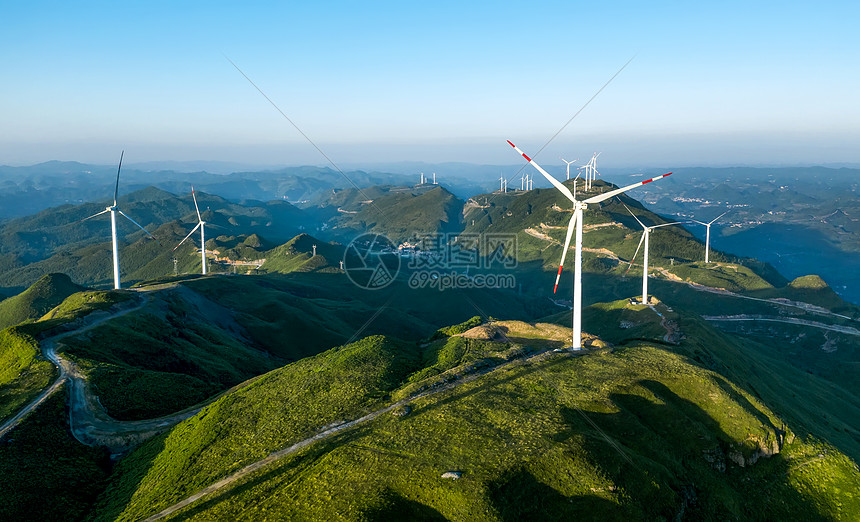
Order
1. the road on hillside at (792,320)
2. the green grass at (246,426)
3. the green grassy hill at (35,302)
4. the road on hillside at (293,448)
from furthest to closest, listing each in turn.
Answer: the road on hillside at (792,320), the green grassy hill at (35,302), the green grass at (246,426), the road on hillside at (293,448)

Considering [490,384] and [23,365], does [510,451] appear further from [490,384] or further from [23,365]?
[23,365]

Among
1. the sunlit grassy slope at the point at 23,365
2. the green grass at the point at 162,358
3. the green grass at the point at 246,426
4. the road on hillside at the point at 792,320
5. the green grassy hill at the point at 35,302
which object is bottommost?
the road on hillside at the point at 792,320

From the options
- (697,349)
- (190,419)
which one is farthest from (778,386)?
(190,419)

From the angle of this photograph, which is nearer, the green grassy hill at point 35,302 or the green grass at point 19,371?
the green grass at point 19,371

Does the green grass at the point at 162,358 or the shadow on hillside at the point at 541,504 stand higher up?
the shadow on hillside at the point at 541,504

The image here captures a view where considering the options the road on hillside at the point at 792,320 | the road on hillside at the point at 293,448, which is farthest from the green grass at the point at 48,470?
the road on hillside at the point at 792,320

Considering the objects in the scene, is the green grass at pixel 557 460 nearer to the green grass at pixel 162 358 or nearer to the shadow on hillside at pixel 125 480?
the shadow on hillside at pixel 125 480
